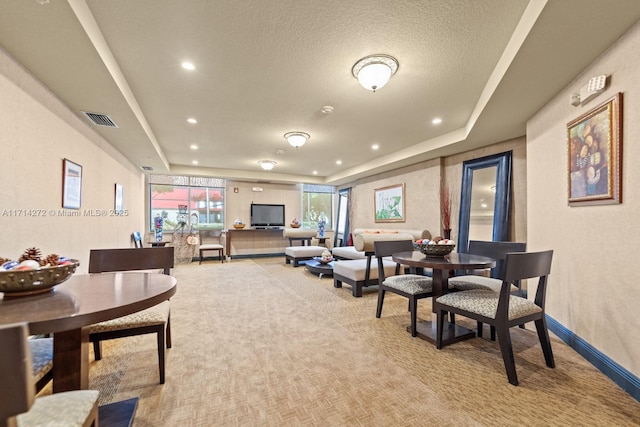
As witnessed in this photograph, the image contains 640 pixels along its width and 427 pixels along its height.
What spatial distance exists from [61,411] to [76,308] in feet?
1.04

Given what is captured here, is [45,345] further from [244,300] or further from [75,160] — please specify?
[75,160]

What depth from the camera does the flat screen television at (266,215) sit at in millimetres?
8477

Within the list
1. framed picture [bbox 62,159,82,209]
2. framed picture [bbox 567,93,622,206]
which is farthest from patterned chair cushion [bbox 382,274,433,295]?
framed picture [bbox 62,159,82,209]

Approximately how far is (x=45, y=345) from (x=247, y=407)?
3.52 feet

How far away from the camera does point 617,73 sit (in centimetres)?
196

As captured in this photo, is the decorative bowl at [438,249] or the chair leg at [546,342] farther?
the decorative bowl at [438,249]

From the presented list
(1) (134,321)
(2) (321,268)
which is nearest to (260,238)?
(2) (321,268)

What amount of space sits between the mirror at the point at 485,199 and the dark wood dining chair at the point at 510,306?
102 inches

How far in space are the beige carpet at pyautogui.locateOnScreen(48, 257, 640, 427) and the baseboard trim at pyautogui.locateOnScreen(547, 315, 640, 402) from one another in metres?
0.05

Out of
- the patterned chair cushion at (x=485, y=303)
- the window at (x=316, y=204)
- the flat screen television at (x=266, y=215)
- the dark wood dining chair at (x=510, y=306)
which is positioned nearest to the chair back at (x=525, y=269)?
the dark wood dining chair at (x=510, y=306)

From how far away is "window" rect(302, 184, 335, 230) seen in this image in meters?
9.50

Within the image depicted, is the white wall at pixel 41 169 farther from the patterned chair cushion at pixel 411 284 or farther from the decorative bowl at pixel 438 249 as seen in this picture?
the decorative bowl at pixel 438 249

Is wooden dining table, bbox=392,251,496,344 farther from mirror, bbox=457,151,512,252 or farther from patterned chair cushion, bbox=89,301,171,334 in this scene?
mirror, bbox=457,151,512,252

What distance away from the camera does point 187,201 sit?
25.8ft
